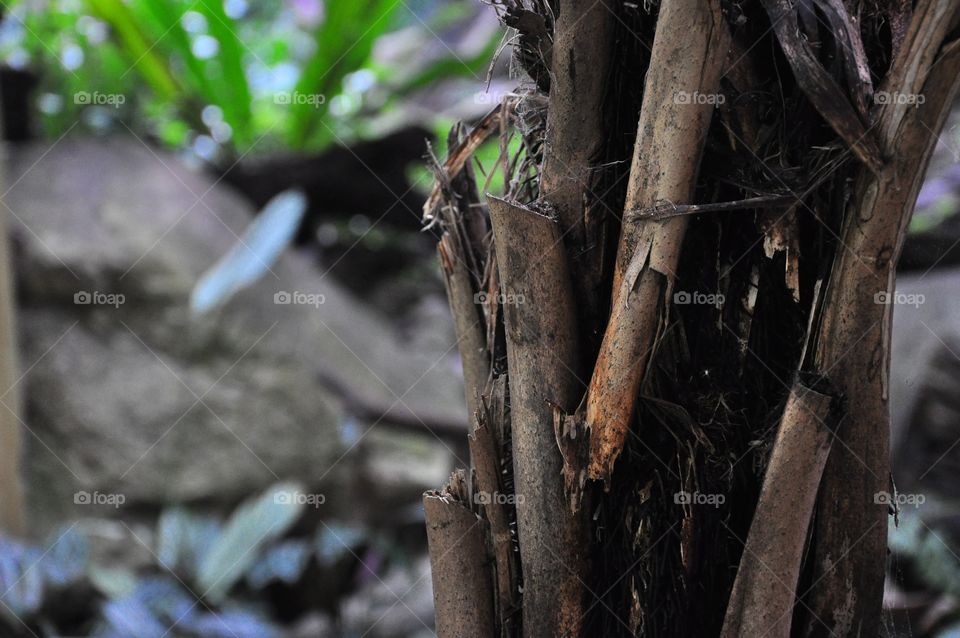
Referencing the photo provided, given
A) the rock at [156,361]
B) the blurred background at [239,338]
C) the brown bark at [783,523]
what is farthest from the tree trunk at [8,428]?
the brown bark at [783,523]

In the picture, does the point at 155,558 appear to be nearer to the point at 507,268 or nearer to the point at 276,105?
the point at 276,105

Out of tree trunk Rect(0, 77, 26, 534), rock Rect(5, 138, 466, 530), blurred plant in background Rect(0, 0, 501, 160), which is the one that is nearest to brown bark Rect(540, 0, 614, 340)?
tree trunk Rect(0, 77, 26, 534)

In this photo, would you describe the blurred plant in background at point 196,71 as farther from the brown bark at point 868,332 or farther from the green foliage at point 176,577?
the brown bark at point 868,332

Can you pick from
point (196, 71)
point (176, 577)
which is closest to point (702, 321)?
point (176, 577)

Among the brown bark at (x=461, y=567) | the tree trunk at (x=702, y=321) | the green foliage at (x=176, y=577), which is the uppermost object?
the tree trunk at (x=702, y=321)

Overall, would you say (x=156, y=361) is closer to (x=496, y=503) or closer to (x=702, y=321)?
(x=496, y=503)

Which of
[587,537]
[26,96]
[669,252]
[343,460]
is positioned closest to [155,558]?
Answer: [343,460]
